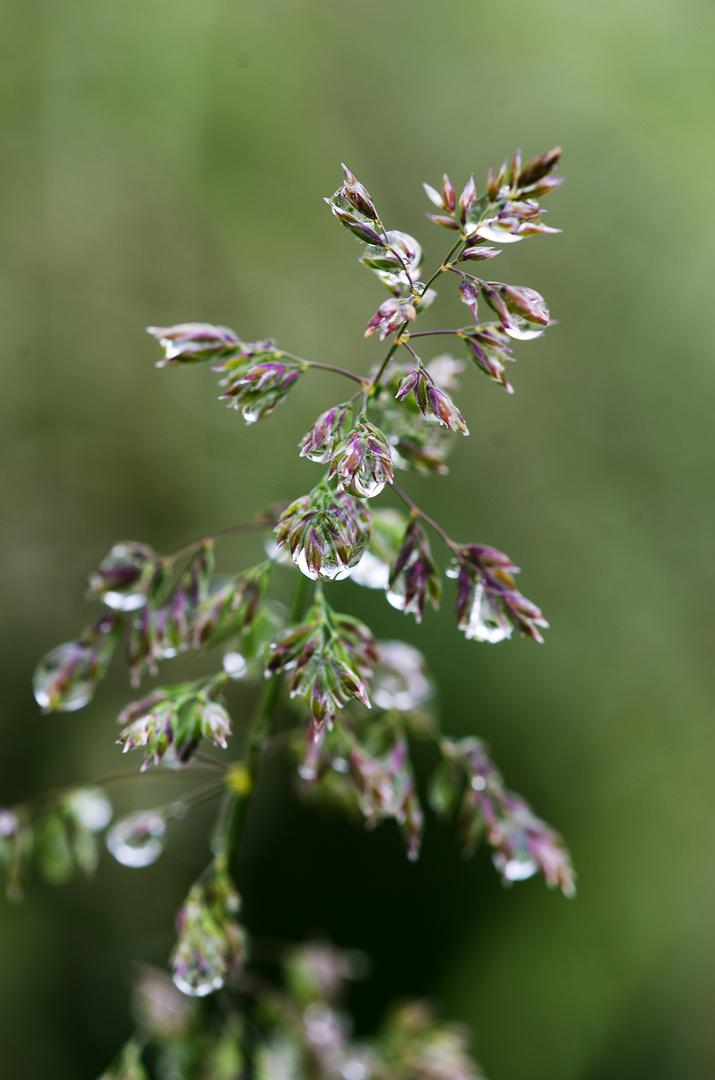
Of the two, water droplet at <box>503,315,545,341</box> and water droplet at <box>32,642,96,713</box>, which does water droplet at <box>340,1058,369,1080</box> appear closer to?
water droplet at <box>32,642,96,713</box>

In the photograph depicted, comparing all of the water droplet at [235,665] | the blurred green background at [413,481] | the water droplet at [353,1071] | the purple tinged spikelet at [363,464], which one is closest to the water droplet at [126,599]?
the water droplet at [235,665]

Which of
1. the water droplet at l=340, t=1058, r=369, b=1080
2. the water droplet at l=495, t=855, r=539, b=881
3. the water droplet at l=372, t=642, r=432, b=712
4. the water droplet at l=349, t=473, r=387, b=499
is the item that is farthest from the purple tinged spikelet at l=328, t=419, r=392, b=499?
the water droplet at l=340, t=1058, r=369, b=1080

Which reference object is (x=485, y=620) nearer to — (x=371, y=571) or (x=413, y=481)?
(x=371, y=571)

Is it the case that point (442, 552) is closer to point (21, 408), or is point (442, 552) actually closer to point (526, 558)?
point (526, 558)

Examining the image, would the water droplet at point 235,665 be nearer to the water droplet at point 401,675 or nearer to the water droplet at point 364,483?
the water droplet at point 401,675

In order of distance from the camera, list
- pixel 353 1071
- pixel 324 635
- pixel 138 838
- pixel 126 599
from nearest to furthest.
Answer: pixel 324 635 → pixel 126 599 → pixel 138 838 → pixel 353 1071

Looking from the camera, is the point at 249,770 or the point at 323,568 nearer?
the point at 323,568

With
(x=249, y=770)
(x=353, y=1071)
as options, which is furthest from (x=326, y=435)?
(x=353, y=1071)
